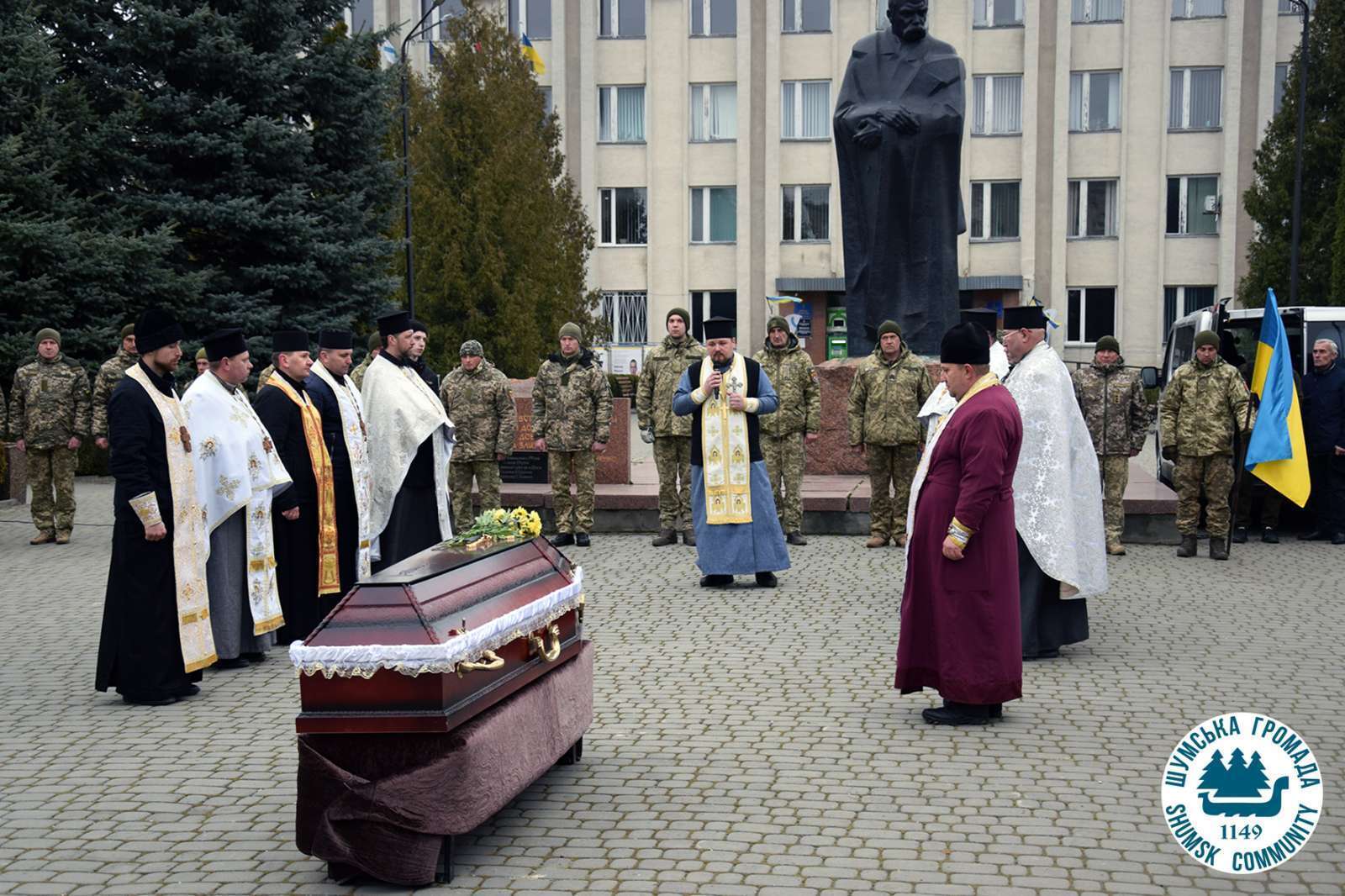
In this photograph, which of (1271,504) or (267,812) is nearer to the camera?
(267,812)

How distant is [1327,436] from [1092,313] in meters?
25.1

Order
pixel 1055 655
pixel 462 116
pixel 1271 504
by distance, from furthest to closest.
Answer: pixel 462 116 < pixel 1271 504 < pixel 1055 655

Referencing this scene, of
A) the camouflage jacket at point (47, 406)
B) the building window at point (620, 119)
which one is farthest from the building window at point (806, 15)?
the camouflage jacket at point (47, 406)

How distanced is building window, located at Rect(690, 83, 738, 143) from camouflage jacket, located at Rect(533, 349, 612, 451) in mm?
26961

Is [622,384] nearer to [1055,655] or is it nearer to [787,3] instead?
[787,3]

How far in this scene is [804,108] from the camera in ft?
128

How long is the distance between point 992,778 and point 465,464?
316 inches

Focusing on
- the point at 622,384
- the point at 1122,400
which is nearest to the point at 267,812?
the point at 1122,400

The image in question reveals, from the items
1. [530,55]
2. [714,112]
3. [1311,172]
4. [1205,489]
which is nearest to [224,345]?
[1205,489]

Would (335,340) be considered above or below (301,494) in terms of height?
above

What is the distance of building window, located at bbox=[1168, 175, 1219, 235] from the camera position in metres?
37.2

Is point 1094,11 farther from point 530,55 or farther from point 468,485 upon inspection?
point 468,485

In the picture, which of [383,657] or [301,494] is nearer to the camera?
[383,657]

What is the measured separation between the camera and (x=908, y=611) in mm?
6910
